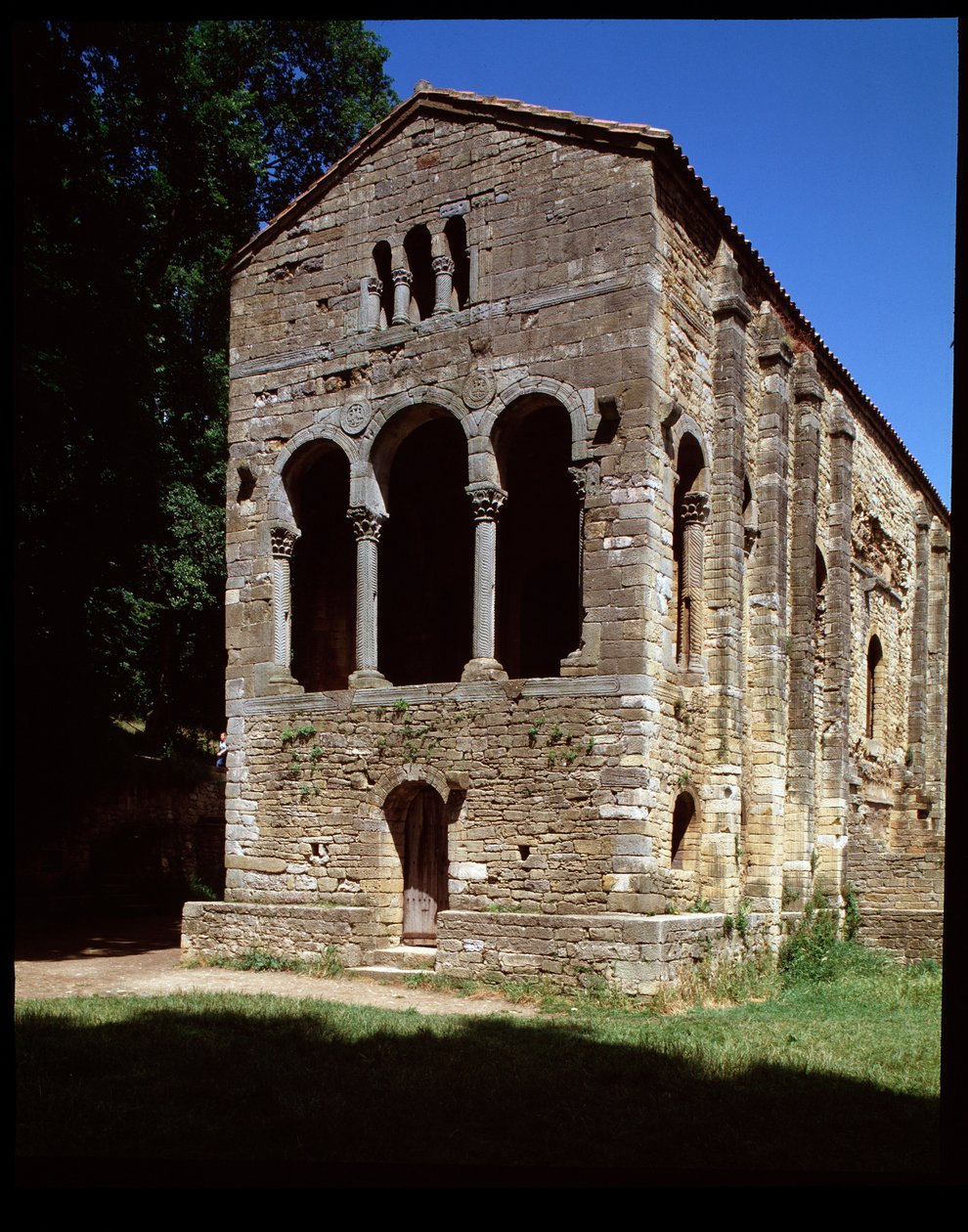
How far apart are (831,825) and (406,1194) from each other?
15.4 m

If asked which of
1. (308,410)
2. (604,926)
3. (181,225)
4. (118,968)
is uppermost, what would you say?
(181,225)

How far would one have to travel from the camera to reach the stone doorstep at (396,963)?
14.2 meters

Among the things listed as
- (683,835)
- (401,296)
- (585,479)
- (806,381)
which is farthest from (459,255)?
(683,835)

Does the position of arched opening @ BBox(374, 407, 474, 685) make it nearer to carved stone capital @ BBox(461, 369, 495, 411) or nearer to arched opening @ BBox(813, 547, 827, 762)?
carved stone capital @ BBox(461, 369, 495, 411)

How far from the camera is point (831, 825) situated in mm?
17781

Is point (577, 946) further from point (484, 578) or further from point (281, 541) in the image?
point (281, 541)

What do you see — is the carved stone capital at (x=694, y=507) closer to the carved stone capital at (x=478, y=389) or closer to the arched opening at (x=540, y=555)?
the carved stone capital at (x=478, y=389)

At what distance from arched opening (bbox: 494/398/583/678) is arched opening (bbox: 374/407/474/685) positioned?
2.18 ft

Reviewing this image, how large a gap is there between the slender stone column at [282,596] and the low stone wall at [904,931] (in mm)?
9164

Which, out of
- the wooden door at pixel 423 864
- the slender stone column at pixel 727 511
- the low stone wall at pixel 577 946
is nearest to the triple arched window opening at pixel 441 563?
the slender stone column at pixel 727 511

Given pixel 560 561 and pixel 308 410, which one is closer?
pixel 308 410

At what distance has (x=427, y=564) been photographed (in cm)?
1930

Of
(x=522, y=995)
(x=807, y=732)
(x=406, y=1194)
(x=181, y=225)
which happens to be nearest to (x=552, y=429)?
(x=807, y=732)

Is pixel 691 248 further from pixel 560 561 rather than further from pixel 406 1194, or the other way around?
pixel 406 1194
